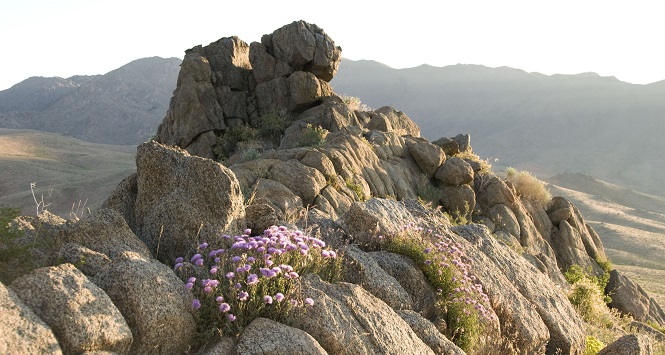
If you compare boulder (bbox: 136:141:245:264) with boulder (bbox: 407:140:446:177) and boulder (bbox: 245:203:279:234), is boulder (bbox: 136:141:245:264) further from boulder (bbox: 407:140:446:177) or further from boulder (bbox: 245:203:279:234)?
boulder (bbox: 407:140:446:177)

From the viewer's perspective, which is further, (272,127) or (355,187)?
(272,127)

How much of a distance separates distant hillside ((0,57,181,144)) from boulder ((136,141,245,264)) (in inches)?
4961

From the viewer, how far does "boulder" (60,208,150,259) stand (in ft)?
16.3

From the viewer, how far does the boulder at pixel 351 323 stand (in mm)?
4516

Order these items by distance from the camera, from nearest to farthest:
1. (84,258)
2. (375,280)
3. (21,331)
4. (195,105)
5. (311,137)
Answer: (21,331)
(84,258)
(375,280)
(311,137)
(195,105)

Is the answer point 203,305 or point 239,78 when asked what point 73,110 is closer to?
point 239,78

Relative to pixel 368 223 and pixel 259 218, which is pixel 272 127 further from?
pixel 259 218

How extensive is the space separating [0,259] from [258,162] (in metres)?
9.03

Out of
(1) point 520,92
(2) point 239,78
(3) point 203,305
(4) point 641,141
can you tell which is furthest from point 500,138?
(3) point 203,305

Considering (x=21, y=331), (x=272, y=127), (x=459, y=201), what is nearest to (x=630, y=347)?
(x=21, y=331)

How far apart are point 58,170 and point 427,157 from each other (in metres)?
62.5

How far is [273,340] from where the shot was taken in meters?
4.17

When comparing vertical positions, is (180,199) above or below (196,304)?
above

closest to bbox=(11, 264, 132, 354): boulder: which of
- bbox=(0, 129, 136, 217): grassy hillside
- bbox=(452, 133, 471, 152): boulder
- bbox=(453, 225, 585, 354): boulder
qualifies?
bbox=(453, 225, 585, 354): boulder
